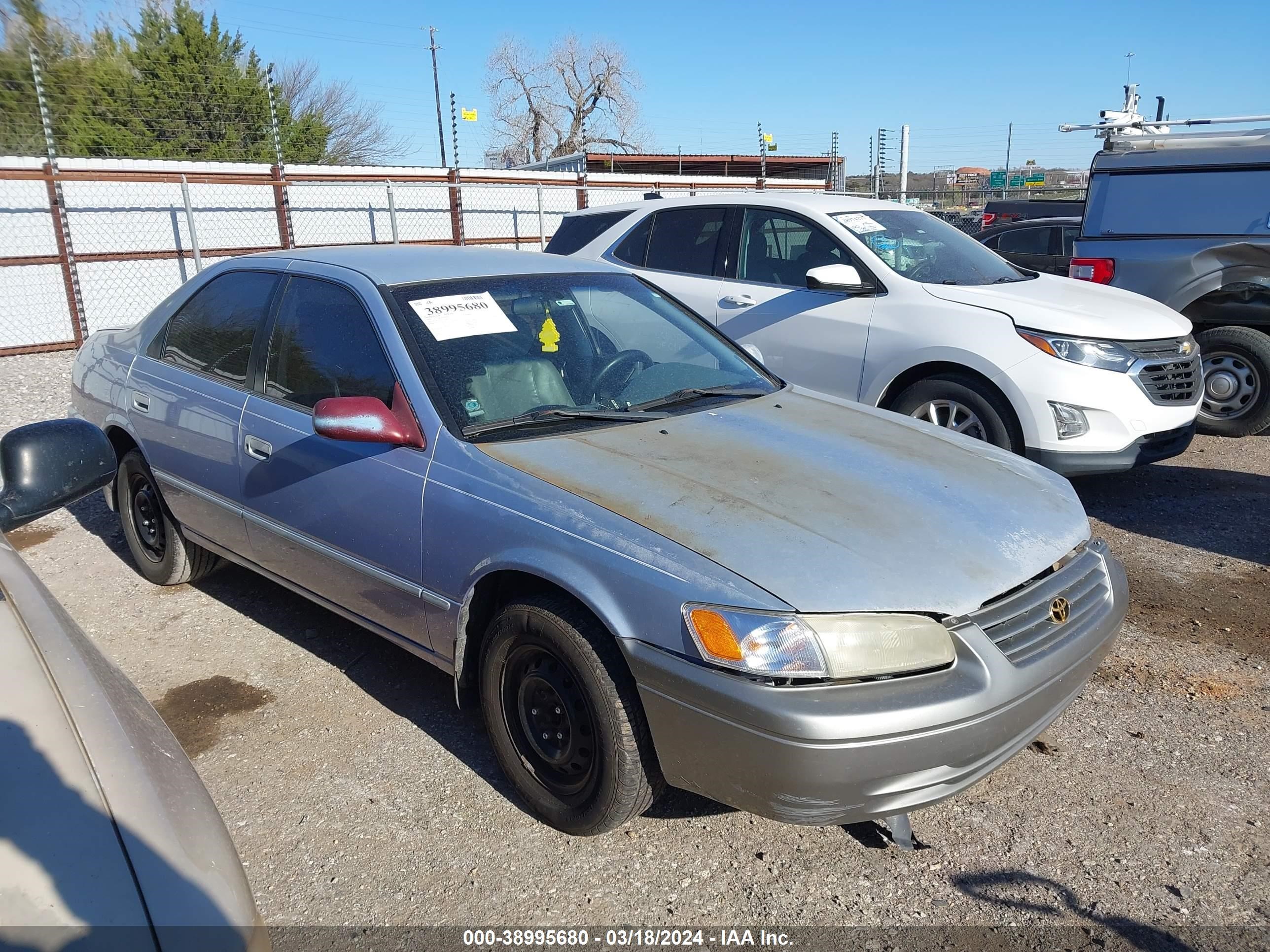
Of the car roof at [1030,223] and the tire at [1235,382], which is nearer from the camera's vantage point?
Answer: the tire at [1235,382]

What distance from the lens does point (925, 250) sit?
5934 mm

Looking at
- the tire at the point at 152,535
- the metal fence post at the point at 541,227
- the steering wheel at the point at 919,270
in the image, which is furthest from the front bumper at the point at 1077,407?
the metal fence post at the point at 541,227

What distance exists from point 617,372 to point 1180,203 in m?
5.94

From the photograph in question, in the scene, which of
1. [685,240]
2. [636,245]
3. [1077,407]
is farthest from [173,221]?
[1077,407]

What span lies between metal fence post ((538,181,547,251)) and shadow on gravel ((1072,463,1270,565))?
35.9 feet

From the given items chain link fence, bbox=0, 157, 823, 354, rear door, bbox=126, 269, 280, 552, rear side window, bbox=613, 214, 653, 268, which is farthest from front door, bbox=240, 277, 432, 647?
chain link fence, bbox=0, 157, 823, 354

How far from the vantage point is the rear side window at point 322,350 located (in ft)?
10.7

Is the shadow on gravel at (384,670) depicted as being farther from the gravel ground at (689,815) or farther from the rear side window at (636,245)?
the rear side window at (636,245)

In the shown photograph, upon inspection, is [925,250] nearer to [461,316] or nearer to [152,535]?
[461,316]

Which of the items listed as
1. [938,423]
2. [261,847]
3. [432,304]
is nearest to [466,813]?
[261,847]

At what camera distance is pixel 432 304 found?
331 cm

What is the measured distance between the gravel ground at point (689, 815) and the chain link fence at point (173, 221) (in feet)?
21.2

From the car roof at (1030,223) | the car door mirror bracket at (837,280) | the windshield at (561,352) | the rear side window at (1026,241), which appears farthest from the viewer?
the rear side window at (1026,241)

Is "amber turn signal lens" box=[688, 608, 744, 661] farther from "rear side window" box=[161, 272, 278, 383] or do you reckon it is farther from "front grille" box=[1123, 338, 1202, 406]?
"front grille" box=[1123, 338, 1202, 406]
